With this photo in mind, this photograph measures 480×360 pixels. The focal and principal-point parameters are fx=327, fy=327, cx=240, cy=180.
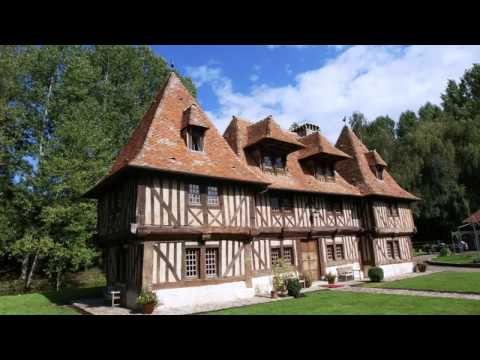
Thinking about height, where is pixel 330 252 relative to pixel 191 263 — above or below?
Result: above

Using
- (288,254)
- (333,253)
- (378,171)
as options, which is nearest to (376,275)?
(333,253)

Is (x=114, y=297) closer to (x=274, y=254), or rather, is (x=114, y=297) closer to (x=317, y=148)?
(x=274, y=254)

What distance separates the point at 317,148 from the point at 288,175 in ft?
9.68

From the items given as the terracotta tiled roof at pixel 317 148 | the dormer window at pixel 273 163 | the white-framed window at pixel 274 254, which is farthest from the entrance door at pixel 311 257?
the terracotta tiled roof at pixel 317 148

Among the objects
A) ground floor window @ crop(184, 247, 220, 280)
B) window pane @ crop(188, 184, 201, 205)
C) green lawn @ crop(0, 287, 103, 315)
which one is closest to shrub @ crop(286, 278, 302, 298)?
ground floor window @ crop(184, 247, 220, 280)

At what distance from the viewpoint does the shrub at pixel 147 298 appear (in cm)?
991

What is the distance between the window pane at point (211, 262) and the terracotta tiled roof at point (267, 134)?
6.15m

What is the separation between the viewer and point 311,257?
16.7 m

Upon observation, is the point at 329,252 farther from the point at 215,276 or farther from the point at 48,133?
the point at 48,133

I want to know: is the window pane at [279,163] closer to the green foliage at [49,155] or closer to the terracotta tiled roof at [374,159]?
the terracotta tiled roof at [374,159]

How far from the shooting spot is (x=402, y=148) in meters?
35.4
